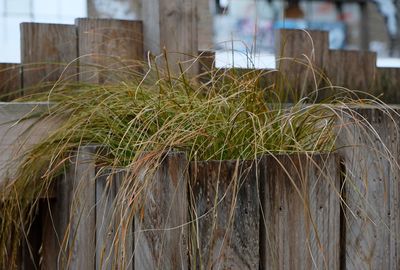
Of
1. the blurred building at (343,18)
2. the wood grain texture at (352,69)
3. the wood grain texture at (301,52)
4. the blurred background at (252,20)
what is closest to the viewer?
the wood grain texture at (301,52)

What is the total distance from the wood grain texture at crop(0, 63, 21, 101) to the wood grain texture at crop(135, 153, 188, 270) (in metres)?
1.03

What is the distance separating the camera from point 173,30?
2828 mm

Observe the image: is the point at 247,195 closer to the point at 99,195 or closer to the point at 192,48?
the point at 99,195

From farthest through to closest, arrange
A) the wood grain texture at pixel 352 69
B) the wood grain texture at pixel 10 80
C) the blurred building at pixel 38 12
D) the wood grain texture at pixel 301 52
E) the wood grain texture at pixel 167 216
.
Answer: the blurred building at pixel 38 12 < the wood grain texture at pixel 352 69 < the wood grain texture at pixel 301 52 < the wood grain texture at pixel 10 80 < the wood grain texture at pixel 167 216

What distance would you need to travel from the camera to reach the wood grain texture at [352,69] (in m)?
3.19

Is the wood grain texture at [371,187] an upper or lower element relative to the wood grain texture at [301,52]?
lower

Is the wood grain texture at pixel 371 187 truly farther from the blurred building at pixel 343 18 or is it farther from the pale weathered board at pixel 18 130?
the blurred building at pixel 343 18

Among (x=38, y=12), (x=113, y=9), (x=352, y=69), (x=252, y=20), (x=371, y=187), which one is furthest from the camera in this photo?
(x=252, y=20)

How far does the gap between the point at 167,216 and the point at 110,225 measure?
0.45 ft

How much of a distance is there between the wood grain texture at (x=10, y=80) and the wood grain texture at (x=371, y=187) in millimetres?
1213

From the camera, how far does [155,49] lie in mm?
2852

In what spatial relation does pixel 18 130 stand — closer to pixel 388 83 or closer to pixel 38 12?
pixel 388 83

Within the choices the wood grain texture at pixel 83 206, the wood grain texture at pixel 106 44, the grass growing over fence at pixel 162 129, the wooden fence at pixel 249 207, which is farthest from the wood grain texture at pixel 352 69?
the wood grain texture at pixel 83 206

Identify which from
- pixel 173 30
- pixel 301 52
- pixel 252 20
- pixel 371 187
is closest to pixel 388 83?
pixel 301 52
